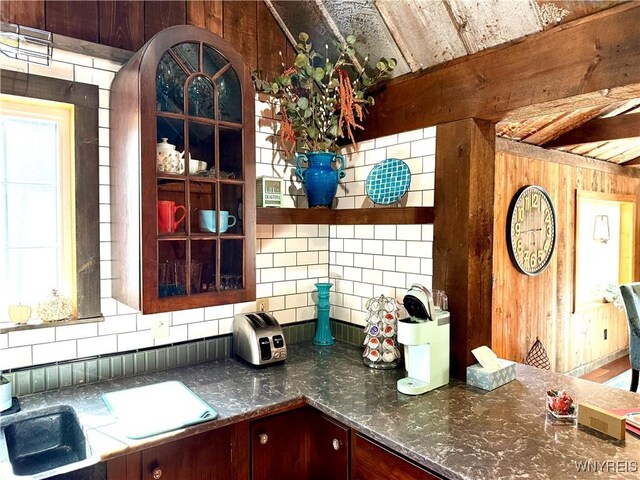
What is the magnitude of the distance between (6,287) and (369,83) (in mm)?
1832

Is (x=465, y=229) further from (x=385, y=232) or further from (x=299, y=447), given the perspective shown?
(x=299, y=447)

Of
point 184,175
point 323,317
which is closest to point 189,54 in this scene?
point 184,175

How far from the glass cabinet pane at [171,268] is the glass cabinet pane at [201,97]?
0.52 m

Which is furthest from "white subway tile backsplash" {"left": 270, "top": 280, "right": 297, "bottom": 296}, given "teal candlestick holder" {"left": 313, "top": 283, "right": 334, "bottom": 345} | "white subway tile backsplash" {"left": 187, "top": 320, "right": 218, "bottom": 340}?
"white subway tile backsplash" {"left": 187, "top": 320, "right": 218, "bottom": 340}

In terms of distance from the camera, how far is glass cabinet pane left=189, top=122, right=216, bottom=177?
5.68 feet

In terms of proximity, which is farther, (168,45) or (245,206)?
(245,206)

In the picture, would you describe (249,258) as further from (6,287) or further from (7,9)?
(7,9)

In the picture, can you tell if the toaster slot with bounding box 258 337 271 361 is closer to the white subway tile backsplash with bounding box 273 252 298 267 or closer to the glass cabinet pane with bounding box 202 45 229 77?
the white subway tile backsplash with bounding box 273 252 298 267

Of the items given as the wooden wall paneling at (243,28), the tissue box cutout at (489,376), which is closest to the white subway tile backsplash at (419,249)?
the tissue box cutout at (489,376)

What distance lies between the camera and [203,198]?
69.7 inches

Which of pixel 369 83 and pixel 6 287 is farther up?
pixel 369 83

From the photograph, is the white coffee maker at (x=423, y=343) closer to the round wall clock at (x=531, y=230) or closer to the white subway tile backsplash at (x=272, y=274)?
the white subway tile backsplash at (x=272, y=274)

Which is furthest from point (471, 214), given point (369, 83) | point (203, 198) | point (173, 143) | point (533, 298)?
point (533, 298)

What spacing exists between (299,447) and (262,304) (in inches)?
30.6
